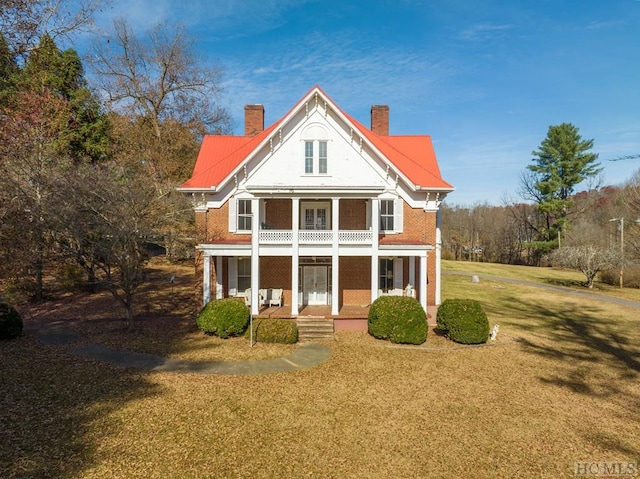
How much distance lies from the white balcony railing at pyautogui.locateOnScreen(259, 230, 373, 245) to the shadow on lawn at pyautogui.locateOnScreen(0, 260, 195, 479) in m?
5.52

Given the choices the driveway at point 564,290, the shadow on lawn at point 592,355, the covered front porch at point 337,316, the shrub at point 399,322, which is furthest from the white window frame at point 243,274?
the driveway at point 564,290

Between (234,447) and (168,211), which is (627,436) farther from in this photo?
(168,211)

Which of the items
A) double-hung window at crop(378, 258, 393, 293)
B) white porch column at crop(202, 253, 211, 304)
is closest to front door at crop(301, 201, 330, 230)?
double-hung window at crop(378, 258, 393, 293)

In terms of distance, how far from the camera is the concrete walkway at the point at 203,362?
11.6 meters

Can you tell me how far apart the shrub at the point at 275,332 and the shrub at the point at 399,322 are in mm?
3482

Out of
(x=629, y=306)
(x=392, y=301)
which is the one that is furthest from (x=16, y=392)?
(x=629, y=306)

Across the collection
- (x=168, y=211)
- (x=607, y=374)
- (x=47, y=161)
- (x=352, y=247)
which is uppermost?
(x=47, y=161)

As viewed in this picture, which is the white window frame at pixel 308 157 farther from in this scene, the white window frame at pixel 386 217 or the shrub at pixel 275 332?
the shrub at pixel 275 332

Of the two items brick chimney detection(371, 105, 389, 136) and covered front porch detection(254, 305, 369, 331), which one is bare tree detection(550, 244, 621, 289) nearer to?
brick chimney detection(371, 105, 389, 136)

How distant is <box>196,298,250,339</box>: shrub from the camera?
14.9 meters

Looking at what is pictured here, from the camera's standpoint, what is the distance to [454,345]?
1484 centimetres

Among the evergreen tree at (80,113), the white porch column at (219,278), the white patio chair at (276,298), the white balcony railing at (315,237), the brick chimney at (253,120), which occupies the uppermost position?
the evergreen tree at (80,113)

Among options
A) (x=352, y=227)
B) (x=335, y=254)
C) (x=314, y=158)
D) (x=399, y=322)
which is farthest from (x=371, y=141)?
(x=399, y=322)

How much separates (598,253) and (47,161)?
42414 mm
